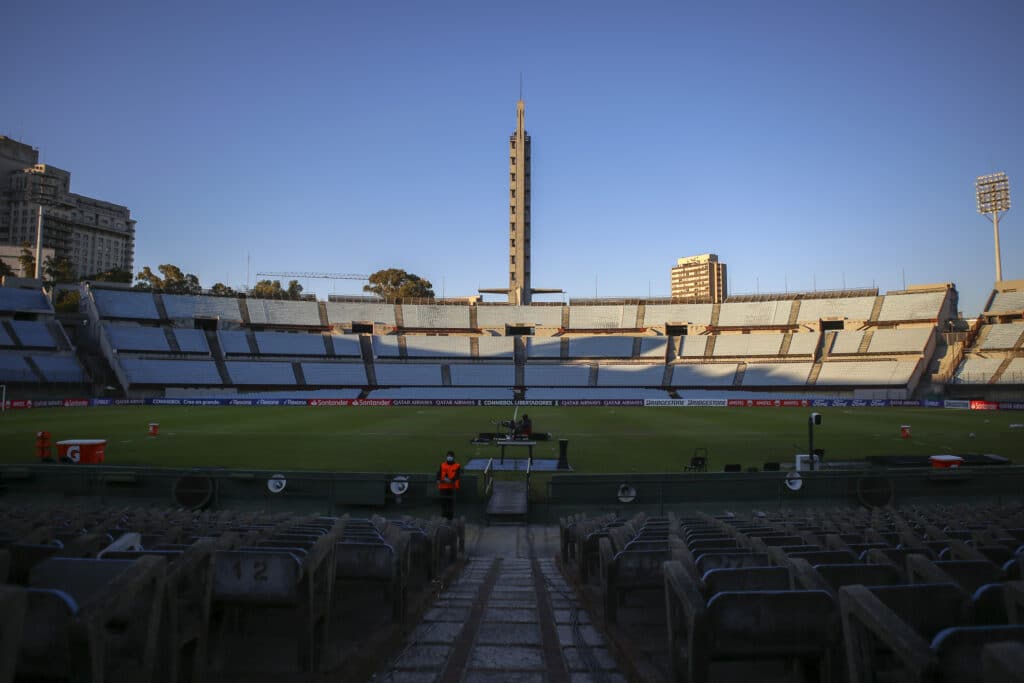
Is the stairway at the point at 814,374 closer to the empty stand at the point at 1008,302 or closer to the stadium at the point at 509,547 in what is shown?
the stadium at the point at 509,547

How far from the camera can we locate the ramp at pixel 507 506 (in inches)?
598

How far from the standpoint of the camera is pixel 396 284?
117 metres

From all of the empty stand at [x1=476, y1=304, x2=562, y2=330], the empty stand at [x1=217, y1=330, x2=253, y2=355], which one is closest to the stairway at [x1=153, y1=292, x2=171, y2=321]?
the empty stand at [x1=217, y1=330, x2=253, y2=355]

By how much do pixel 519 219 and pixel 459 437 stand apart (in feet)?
203

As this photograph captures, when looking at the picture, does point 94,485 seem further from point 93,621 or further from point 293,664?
point 93,621

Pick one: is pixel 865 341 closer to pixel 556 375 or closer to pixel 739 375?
pixel 739 375

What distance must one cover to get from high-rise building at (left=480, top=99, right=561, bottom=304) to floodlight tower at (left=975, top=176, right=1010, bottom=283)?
57115mm

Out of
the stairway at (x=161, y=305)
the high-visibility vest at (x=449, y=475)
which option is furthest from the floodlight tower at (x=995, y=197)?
the stairway at (x=161, y=305)

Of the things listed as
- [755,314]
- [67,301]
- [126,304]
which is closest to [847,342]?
[755,314]

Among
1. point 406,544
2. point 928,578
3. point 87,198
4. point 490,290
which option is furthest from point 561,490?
point 87,198

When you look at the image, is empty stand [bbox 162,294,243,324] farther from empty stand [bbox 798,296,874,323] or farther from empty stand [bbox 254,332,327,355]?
empty stand [bbox 798,296,874,323]

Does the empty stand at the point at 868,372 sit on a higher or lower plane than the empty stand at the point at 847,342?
lower

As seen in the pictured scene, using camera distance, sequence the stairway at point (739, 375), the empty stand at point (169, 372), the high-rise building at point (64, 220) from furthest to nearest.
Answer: the high-rise building at point (64, 220) → the stairway at point (739, 375) → the empty stand at point (169, 372)

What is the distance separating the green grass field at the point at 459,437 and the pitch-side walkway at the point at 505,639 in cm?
1485
